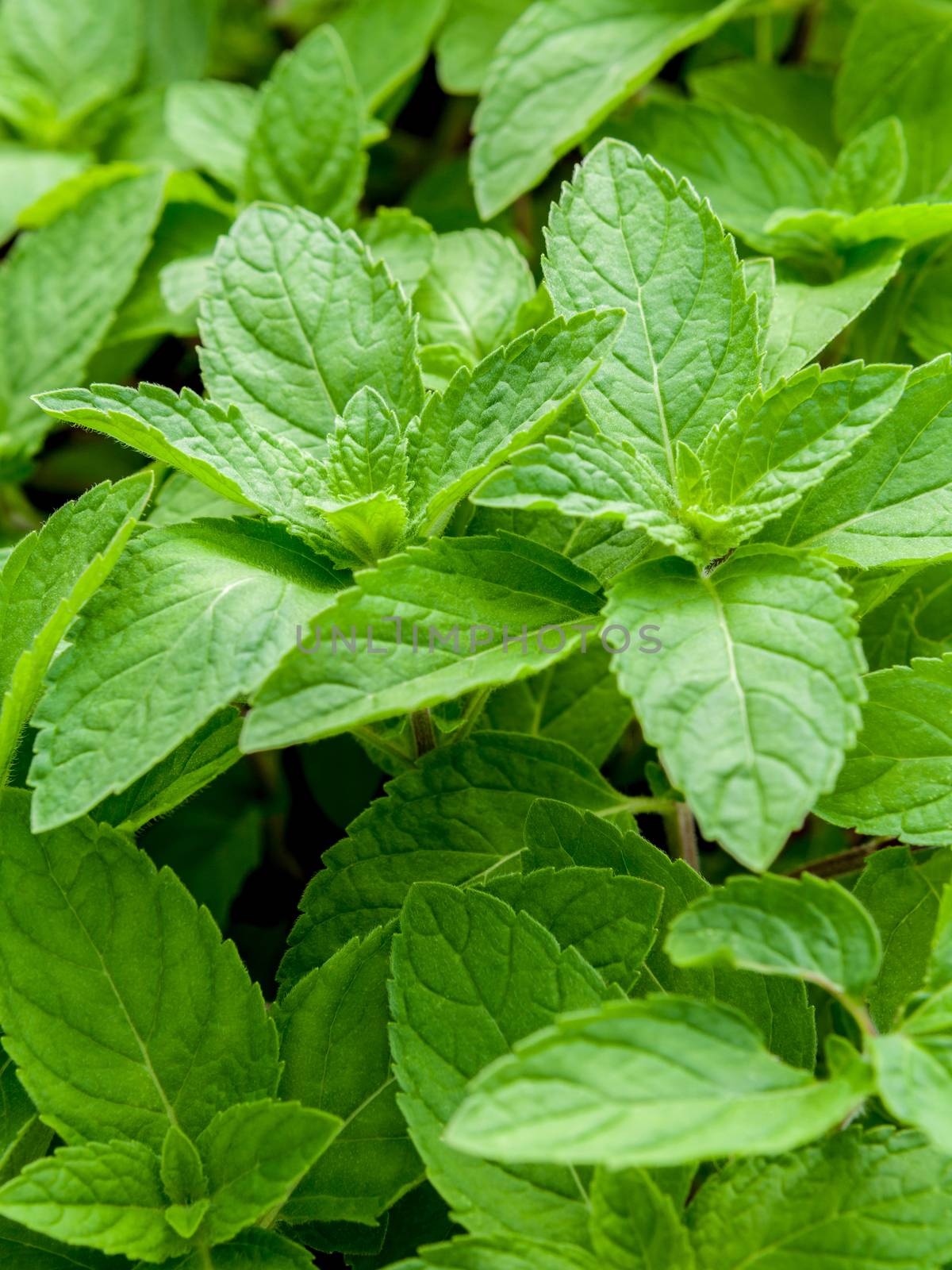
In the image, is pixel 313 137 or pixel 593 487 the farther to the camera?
pixel 313 137

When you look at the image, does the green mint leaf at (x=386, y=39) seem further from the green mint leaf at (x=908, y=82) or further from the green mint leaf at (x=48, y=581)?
the green mint leaf at (x=48, y=581)

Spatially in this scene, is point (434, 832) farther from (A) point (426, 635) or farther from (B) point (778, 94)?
(B) point (778, 94)

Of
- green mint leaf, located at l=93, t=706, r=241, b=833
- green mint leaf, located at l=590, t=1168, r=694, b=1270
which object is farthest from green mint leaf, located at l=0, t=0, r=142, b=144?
green mint leaf, located at l=590, t=1168, r=694, b=1270

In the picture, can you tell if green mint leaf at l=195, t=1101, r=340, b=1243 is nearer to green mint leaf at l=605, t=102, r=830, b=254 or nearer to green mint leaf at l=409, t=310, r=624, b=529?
green mint leaf at l=409, t=310, r=624, b=529

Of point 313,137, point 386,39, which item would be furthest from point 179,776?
point 386,39

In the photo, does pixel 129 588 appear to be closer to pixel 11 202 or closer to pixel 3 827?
pixel 3 827

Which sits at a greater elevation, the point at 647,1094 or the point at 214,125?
the point at 214,125

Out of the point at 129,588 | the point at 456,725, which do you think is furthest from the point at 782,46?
the point at 129,588

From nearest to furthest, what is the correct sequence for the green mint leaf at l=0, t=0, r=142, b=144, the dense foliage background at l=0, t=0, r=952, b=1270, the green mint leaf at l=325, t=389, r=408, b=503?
the dense foliage background at l=0, t=0, r=952, b=1270 → the green mint leaf at l=325, t=389, r=408, b=503 → the green mint leaf at l=0, t=0, r=142, b=144
